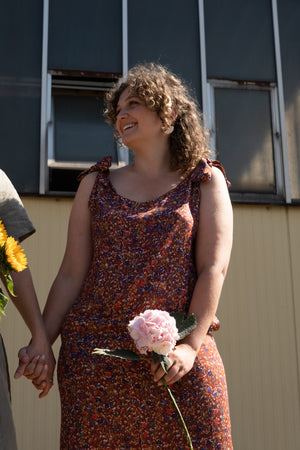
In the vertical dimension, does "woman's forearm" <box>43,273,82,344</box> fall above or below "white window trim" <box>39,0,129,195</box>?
below

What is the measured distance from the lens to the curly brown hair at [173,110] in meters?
2.81

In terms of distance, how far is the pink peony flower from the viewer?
6.91ft

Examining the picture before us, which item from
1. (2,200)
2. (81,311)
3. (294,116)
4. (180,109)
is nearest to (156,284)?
(81,311)

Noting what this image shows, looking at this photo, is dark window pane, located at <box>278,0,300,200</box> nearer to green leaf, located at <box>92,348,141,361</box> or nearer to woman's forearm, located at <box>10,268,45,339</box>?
woman's forearm, located at <box>10,268,45,339</box>

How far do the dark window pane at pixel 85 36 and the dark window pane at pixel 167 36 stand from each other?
160 millimetres

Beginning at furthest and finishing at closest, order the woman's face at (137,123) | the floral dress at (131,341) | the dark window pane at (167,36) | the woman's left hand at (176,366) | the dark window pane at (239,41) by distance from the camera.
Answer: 1. the dark window pane at (239,41)
2. the dark window pane at (167,36)
3. the woman's face at (137,123)
4. the floral dress at (131,341)
5. the woman's left hand at (176,366)

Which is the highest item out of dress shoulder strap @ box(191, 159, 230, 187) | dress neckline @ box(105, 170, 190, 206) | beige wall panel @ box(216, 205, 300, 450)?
dress shoulder strap @ box(191, 159, 230, 187)

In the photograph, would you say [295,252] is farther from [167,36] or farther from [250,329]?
[167,36]

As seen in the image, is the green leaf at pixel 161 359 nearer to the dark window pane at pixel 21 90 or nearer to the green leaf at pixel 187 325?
the green leaf at pixel 187 325

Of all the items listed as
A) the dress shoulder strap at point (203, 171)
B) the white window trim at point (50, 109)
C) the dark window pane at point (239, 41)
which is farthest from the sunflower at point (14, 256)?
the dark window pane at point (239, 41)

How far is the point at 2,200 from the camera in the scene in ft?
7.91

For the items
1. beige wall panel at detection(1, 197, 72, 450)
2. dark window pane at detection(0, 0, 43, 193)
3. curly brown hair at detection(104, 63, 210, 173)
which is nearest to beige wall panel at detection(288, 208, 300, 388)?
beige wall panel at detection(1, 197, 72, 450)

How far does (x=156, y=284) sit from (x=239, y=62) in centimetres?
451

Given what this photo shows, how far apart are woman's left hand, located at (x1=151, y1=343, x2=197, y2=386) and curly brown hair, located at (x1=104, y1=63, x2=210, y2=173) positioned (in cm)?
87
